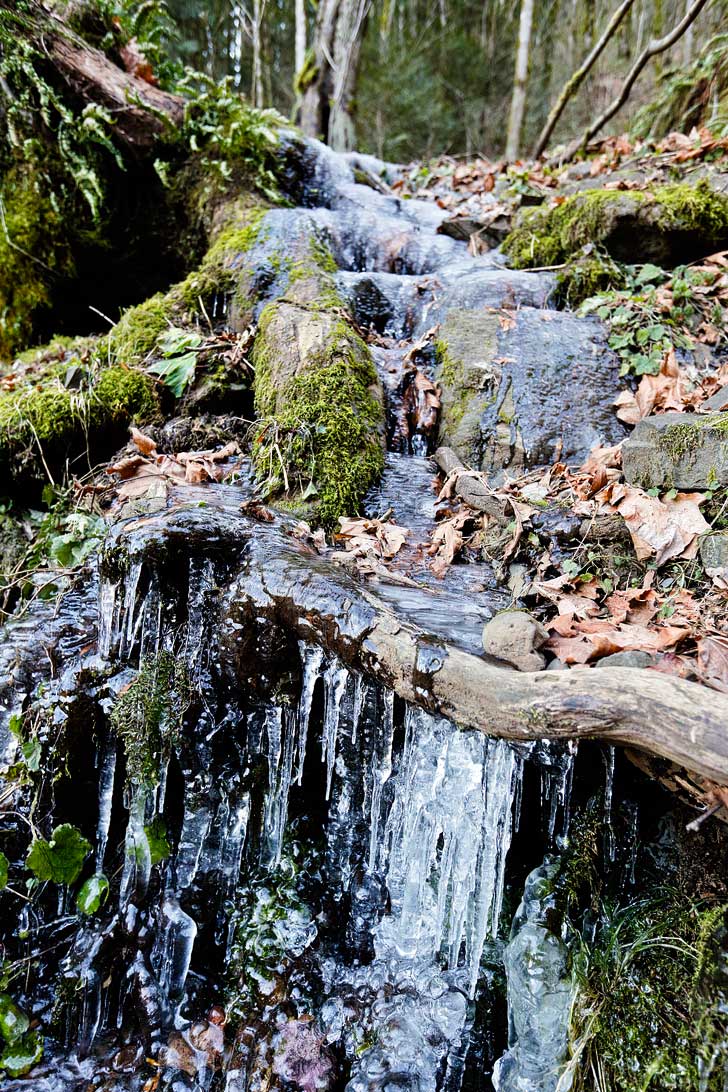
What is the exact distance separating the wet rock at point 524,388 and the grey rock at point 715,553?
4.36ft

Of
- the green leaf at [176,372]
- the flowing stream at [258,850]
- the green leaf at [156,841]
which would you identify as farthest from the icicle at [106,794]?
the green leaf at [176,372]

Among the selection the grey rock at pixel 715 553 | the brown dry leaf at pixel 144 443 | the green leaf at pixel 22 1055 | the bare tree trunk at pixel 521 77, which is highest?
the bare tree trunk at pixel 521 77

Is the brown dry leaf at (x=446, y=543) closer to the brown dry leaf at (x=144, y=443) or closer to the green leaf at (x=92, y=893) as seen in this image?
the brown dry leaf at (x=144, y=443)

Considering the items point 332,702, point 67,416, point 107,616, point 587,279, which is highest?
point 587,279

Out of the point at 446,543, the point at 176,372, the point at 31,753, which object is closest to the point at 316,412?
the point at 446,543

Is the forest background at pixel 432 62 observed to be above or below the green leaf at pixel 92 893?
above

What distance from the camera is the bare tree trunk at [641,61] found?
5652 millimetres

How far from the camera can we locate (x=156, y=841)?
8.82 ft

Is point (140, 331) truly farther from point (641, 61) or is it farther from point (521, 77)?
point (521, 77)

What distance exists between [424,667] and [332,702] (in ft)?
1.67

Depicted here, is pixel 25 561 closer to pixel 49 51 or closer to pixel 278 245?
pixel 278 245

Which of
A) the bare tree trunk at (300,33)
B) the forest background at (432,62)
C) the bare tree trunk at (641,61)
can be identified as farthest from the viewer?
the forest background at (432,62)

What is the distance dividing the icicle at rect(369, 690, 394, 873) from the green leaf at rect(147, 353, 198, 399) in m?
2.84

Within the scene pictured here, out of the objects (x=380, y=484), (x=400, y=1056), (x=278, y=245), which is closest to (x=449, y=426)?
(x=380, y=484)
